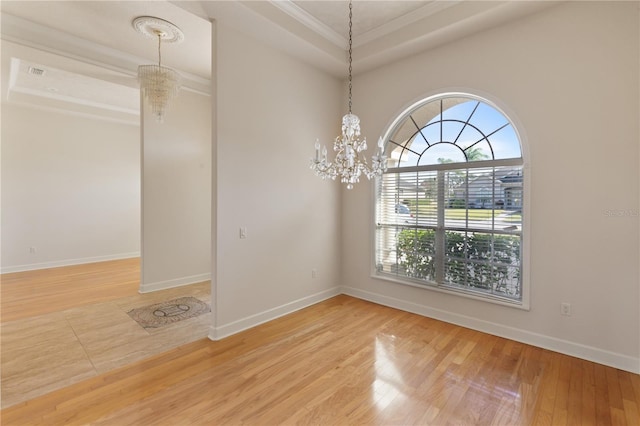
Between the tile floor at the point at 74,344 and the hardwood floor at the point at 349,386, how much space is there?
7.1 inches

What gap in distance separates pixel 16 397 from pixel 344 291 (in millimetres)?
3658

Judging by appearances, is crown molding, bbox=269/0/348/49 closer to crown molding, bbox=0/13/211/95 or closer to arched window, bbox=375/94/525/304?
arched window, bbox=375/94/525/304

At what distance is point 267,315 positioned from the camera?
3.62 meters

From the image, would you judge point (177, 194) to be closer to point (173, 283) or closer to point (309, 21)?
point (173, 283)

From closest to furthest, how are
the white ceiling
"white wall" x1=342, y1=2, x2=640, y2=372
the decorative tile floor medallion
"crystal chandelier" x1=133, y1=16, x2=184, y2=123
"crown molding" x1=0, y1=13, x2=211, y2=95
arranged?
"white wall" x1=342, y1=2, x2=640, y2=372
the white ceiling
"crown molding" x1=0, y1=13, x2=211, y2=95
"crystal chandelier" x1=133, y1=16, x2=184, y2=123
the decorative tile floor medallion

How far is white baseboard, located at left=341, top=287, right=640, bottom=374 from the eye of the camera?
8.40 ft

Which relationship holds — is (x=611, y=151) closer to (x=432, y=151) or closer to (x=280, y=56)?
(x=432, y=151)

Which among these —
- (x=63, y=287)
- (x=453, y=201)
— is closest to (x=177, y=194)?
(x=63, y=287)

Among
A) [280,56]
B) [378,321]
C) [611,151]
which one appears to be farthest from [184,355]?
[611,151]

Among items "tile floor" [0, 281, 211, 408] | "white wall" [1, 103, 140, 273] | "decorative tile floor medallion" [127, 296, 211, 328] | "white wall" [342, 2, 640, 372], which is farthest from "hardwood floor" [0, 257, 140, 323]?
"white wall" [342, 2, 640, 372]

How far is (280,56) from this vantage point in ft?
12.2

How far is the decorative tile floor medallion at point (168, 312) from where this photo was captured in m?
3.57

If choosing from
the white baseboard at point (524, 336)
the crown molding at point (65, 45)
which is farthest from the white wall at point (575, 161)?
the crown molding at point (65, 45)

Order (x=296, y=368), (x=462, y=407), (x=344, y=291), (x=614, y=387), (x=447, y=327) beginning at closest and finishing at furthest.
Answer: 1. (x=462, y=407)
2. (x=614, y=387)
3. (x=296, y=368)
4. (x=447, y=327)
5. (x=344, y=291)
